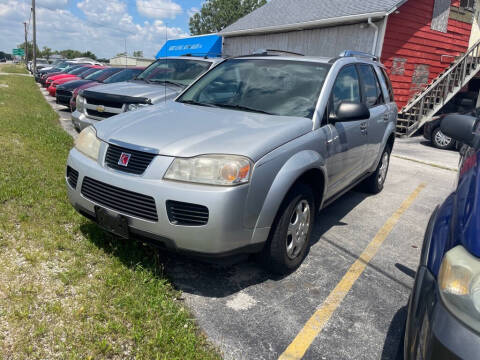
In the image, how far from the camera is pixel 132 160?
2873 millimetres

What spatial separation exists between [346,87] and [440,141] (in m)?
8.83

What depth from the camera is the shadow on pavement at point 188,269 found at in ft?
10.3

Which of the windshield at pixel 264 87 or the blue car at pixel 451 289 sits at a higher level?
the windshield at pixel 264 87

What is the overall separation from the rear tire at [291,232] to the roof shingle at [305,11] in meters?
10.9

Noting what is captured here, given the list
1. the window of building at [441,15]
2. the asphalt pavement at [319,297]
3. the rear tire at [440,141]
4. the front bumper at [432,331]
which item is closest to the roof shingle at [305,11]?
the window of building at [441,15]

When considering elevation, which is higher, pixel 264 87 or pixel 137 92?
pixel 264 87

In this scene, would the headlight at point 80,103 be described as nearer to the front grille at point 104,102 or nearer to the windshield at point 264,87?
the front grille at point 104,102

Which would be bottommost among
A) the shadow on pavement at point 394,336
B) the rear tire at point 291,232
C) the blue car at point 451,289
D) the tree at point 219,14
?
the shadow on pavement at point 394,336

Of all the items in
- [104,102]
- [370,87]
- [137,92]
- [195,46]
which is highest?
[195,46]

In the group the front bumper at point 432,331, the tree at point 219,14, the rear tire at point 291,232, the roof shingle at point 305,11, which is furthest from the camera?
the tree at point 219,14

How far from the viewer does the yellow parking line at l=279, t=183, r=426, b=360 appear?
8.39 ft

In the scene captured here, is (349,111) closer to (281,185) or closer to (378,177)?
(281,185)

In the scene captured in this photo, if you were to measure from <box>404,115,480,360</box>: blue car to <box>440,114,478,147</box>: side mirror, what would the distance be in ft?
2.55

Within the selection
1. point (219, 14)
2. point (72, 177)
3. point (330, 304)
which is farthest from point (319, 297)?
point (219, 14)
